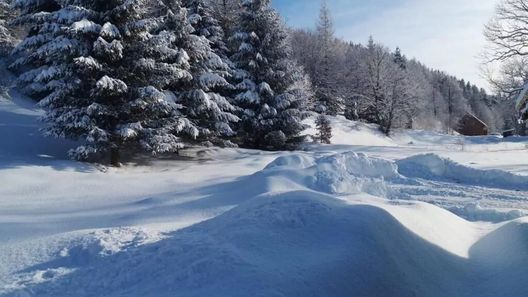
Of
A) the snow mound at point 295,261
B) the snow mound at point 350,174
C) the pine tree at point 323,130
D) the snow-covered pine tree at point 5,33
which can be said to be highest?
the snow-covered pine tree at point 5,33

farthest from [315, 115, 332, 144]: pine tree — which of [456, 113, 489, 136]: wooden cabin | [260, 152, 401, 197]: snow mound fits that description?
[456, 113, 489, 136]: wooden cabin

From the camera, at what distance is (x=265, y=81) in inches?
851

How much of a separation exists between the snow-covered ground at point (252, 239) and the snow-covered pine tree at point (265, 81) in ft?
32.3

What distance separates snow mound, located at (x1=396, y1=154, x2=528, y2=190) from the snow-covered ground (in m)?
2.15

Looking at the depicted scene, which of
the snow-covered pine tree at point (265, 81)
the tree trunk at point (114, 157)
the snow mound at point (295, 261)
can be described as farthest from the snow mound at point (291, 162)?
the snow-covered pine tree at point (265, 81)

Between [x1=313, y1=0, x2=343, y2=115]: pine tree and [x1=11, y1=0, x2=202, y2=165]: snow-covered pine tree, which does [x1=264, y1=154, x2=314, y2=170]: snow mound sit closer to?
[x1=11, y1=0, x2=202, y2=165]: snow-covered pine tree

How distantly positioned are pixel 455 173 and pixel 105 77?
35.6 ft

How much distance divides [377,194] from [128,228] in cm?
583

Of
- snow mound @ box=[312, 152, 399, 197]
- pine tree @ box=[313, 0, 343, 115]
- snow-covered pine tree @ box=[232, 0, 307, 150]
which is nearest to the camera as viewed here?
snow mound @ box=[312, 152, 399, 197]

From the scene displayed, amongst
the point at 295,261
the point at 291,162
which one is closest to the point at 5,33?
→ the point at 291,162

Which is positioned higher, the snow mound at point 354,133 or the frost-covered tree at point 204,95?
the frost-covered tree at point 204,95

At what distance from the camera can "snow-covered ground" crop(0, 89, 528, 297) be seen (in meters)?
4.84

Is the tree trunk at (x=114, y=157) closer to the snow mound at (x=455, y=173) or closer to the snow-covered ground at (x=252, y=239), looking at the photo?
the snow-covered ground at (x=252, y=239)

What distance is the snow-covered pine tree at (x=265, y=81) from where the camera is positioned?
2119cm
